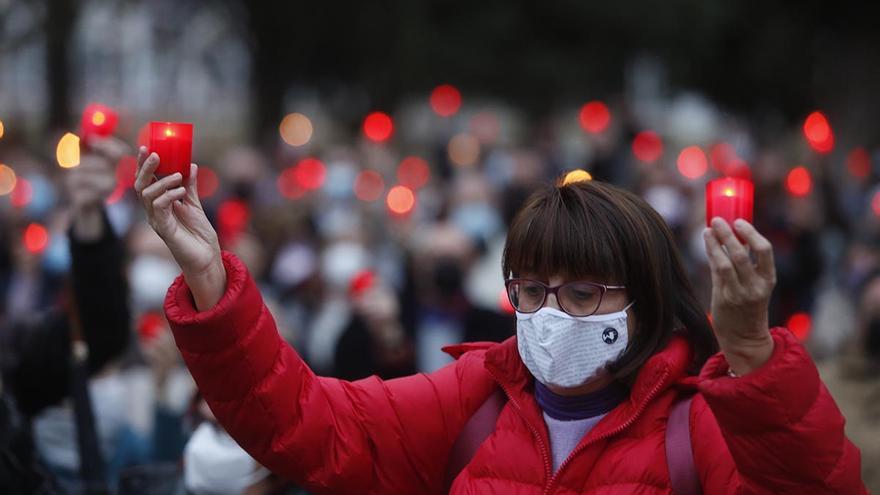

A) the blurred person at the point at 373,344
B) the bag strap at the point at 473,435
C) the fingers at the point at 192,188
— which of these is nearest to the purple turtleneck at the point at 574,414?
the bag strap at the point at 473,435

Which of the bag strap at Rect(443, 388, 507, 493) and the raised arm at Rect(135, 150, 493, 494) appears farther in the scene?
the bag strap at Rect(443, 388, 507, 493)

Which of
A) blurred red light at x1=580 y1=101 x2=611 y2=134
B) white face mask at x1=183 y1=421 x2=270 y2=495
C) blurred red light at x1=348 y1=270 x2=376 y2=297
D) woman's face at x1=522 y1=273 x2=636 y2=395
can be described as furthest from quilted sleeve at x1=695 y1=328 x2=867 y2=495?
blurred red light at x1=580 y1=101 x2=611 y2=134

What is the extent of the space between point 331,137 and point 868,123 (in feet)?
64.9

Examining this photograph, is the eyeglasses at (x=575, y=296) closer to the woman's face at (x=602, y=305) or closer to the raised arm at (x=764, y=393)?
the woman's face at (x=602, y=305)

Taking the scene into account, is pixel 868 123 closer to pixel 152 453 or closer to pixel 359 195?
pixel 359 195

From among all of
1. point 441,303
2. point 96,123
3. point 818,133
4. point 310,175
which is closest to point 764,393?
point 96,123

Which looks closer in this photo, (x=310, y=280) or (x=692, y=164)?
(x=310, y=280)

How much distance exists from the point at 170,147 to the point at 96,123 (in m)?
1.41

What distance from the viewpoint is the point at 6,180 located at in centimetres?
1425

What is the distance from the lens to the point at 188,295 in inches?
115

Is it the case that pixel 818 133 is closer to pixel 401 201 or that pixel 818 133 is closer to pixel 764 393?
pixel 401 201

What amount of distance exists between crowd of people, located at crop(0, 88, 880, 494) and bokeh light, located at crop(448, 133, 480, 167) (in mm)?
79

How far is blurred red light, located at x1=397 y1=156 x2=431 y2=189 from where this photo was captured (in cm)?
1385

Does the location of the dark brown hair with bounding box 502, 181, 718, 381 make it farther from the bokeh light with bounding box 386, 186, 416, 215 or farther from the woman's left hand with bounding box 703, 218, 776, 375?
the bokeh light with bounding box 386, 186, 416, 215
